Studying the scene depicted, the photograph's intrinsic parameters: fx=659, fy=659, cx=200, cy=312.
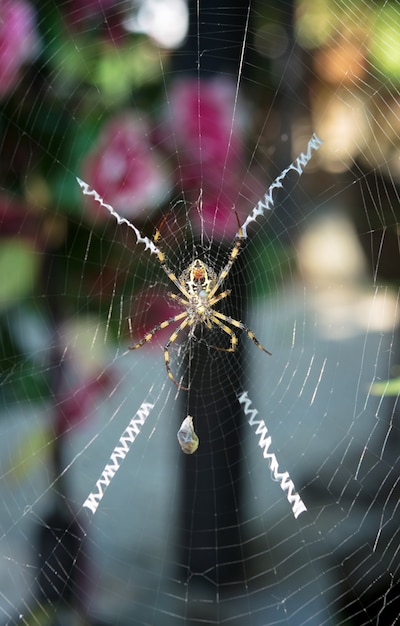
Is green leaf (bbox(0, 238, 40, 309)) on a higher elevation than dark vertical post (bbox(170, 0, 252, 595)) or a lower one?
higher

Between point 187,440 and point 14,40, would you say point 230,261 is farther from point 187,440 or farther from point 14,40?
point 14,40

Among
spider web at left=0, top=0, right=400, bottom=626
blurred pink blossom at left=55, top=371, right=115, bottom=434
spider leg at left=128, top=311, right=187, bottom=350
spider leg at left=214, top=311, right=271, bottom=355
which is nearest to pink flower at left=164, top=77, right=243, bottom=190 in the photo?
spider web at left=0, top=0, right=400, bottom=626

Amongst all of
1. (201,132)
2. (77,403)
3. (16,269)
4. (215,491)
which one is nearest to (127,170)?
(201,132)

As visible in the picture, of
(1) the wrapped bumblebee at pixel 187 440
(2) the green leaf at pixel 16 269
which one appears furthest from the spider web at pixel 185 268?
(1) the wrapped bumblebee at pixel 187 440

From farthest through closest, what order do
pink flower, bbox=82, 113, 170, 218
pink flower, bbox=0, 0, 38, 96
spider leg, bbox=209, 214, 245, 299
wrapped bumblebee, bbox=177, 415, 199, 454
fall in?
spider leg, bbox=209, 214, 245, 299 → wrapped bumblebee, bbox=177, 415, 199, 454 → pink flower, bbox=82, 113, 170, 218 → pink flower, bbox=0, 0, 38, 96

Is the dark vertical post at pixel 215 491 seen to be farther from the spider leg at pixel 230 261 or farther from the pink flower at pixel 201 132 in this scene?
the pink flower at pixel 201 132

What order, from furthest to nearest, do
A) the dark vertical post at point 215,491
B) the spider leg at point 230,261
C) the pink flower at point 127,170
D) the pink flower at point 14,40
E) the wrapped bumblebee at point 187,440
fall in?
the dark vertical post at point 215,491
the spider leg at point 230,261
the wrapped bumblebee at point 187,440
the pink flower at point 127,170
the pink flower at point 14,40

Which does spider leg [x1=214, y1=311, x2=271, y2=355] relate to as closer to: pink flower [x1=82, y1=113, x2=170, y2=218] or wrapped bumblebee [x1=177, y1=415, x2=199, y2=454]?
wrapped bumblebee [x1=177, y1=415, x2=199, y2=454]
